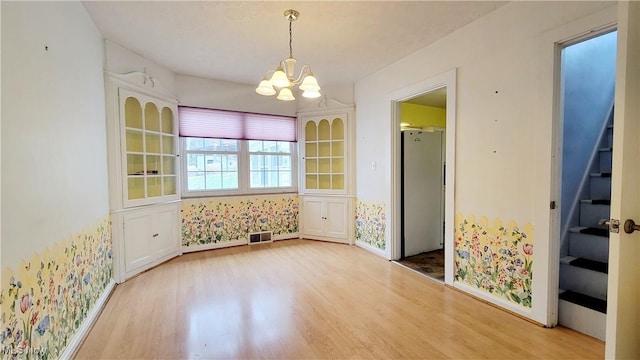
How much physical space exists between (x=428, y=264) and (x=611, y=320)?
226 centimetres

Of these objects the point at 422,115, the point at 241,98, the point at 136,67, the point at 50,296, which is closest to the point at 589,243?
the point at 422,115

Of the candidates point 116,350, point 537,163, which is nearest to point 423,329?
point 537,163

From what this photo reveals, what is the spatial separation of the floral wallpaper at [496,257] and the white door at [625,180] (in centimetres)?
89

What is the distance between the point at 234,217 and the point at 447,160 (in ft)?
10.2

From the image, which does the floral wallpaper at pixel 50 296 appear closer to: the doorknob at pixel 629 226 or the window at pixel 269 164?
the window at pixel 269 164

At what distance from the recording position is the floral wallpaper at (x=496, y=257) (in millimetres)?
2213

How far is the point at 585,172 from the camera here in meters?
2.54

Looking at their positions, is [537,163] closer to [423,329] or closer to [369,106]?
[423,329]

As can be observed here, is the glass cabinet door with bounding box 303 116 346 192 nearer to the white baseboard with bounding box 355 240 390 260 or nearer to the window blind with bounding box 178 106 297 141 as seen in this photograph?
the window blind with bounding box 178 106 297 141

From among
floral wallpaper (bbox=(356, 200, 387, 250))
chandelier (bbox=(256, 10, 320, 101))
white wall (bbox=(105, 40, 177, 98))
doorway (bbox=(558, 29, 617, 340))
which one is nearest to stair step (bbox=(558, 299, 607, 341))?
doorway (bbox=(558, 29, 617, 340))

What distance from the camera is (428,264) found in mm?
3504

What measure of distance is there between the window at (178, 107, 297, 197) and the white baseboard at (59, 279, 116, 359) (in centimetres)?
171

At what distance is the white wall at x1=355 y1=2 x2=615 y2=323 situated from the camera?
205 cm

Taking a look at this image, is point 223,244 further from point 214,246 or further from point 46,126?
point 46,126
